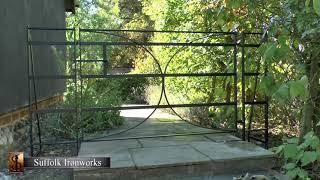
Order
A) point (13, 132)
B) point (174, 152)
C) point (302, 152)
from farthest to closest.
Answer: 1. point (13, 132)
2. point (174, 152)
3. point (302, 152)

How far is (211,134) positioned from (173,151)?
3.39 feet

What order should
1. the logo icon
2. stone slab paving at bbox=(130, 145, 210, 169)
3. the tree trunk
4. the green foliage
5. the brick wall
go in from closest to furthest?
the green foliage < the logo icon < stone slab paving at bbox=(130, 145, 210, 169) < the tree trunk < the brick wall

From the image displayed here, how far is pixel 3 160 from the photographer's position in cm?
388

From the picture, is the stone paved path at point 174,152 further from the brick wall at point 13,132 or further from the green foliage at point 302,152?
the brick wall at point 13,132

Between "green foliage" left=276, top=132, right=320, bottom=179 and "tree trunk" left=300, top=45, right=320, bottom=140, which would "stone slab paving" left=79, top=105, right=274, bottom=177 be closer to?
"tree trunk" left=300, top=45, right=320, bottom=140

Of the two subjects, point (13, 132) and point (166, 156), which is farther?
point (13, 132)

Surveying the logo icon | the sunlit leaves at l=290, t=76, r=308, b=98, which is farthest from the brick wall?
the sunlit leaves at l=290, t=76, r=308, b=98

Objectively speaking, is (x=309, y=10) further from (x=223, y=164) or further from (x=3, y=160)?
(x=3, y=160)

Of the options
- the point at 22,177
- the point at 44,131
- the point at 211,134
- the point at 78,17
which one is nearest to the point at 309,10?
the point at 211,134

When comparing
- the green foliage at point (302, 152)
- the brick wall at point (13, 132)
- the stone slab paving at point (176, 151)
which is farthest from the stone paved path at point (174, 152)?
the brick wall at point (13, 132)

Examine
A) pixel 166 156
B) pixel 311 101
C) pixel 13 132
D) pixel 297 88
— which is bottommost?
pixel 166 156

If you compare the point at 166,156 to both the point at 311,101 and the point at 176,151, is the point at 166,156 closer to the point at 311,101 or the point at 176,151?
the point at 176,151

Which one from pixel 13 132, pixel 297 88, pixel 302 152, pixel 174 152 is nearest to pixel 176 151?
pixel 174 152

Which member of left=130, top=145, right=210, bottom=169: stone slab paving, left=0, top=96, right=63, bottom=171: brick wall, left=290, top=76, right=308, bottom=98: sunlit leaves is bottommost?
left=130, top=145, right=210, bottom=169: stone slab paving
